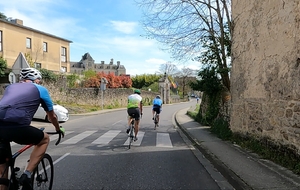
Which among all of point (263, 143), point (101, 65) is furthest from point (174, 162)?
point (101, 65)

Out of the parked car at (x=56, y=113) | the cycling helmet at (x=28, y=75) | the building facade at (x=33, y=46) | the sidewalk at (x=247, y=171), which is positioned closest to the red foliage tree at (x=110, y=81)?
the building facade at (x=33, y=46)

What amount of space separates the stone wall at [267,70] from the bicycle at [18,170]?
16.6 ft

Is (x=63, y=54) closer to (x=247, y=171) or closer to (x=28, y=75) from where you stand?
(x=247, y=171)

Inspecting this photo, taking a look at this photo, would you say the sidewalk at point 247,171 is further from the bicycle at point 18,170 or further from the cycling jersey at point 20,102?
the cycling jersey at point 20,102

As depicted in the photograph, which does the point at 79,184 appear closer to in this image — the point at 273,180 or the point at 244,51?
the point at 273,180

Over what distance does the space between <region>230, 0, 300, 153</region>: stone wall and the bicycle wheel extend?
16.5ft

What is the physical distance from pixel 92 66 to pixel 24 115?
121394 millimetres

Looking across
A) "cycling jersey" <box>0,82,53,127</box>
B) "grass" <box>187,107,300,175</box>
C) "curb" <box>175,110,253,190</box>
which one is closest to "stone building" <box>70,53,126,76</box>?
"grass" <box>187,107,300,175</box>

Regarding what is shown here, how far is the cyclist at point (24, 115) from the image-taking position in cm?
338

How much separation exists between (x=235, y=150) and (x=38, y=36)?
129 feet

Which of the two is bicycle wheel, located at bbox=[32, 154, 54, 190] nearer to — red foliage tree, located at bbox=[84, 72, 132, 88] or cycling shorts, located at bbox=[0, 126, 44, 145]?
cycling shorts, located at bbox=[0, 126, 44, 145]

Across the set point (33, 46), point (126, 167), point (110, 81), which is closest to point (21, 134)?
point (126, 167)

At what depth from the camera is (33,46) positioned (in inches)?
1604

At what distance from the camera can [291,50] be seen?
6.73 meters
